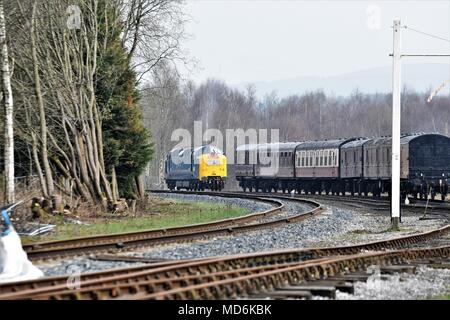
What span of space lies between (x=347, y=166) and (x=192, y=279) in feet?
134

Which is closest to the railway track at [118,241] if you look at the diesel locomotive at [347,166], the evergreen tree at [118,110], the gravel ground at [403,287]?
the gravel ground at [403,287]

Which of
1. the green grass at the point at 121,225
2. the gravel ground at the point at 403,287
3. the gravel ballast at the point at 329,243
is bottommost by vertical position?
the gravel ground at the point at 403,287

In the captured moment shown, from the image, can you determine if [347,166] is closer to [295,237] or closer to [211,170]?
[211,170]

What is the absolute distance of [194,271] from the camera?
1149 centimetres

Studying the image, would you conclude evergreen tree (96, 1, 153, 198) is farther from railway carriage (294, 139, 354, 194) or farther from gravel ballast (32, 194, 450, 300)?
railway carriage (294, 139, 354, 194)

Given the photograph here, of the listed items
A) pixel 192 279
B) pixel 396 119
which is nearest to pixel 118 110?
pixel 396 119

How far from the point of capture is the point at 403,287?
11320mm

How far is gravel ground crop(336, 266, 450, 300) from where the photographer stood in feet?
34.2

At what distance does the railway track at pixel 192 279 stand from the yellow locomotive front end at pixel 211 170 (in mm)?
46281

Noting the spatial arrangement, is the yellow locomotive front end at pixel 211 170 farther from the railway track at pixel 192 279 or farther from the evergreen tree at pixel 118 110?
the railway track at pixel 192 279

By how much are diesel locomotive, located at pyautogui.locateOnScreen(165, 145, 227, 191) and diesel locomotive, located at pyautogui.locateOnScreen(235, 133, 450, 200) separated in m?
2.70

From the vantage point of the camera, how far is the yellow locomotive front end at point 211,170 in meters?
60.2

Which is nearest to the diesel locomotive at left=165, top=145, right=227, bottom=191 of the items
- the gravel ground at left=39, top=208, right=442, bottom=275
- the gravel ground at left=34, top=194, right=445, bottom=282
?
the gravel ground at left=34, top=194, right=445, bottom=282
